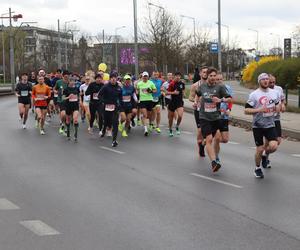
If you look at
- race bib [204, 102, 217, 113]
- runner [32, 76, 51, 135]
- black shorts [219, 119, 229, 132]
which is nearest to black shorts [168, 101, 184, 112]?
runner [32, 76, 51, 135]

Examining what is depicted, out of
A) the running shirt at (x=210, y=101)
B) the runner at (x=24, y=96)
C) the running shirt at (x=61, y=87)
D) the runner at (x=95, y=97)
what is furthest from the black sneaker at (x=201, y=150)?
the runner at (x=24, y=96)

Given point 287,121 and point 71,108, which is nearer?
point 71,108

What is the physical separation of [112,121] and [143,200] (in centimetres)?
715

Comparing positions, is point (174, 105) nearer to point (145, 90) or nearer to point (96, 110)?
point (145, 90)

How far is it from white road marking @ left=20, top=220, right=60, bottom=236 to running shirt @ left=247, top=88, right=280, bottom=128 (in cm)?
436

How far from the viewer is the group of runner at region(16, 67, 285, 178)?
976 cm

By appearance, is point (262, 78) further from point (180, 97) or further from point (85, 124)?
point (85, 124)

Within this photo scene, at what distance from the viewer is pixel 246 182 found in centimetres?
936

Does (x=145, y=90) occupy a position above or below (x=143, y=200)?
above

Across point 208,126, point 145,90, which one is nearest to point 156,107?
point 145,90

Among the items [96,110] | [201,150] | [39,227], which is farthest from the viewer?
[96,110]

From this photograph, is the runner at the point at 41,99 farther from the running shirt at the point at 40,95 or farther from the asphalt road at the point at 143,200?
the asphalt road at the point at 143,200

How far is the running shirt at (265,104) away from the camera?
9.63m

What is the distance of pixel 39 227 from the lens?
650cm
